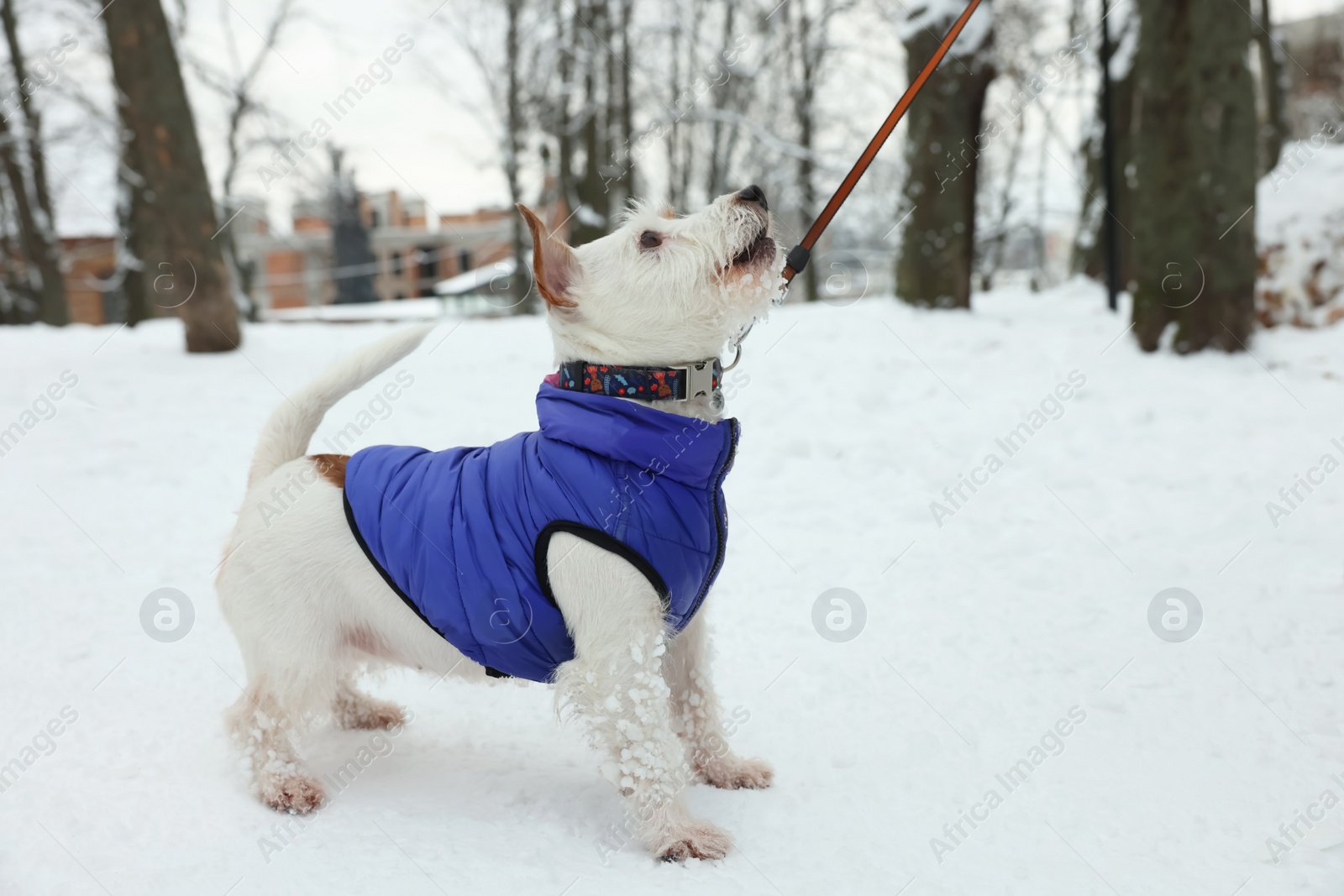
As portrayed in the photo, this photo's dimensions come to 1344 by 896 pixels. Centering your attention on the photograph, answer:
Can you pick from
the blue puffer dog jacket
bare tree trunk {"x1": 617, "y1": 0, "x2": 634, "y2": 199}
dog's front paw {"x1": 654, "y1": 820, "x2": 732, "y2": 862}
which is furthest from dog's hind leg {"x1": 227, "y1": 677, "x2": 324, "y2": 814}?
bare tree trunk {"x1": 617, "y1": 0, "x2": 634, "y2": 199}

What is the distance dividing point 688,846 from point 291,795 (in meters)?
1.38

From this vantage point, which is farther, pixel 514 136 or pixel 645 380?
pixel 514 136

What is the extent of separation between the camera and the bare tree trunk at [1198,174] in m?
7.47

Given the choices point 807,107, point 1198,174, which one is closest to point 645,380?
point 1198,174

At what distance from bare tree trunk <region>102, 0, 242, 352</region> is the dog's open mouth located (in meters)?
8.34

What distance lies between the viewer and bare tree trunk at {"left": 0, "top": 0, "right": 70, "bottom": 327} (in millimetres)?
18156

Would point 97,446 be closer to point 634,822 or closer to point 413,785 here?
point 413,785

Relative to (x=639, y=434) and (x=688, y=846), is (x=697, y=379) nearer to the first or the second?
(x=639, y=434)

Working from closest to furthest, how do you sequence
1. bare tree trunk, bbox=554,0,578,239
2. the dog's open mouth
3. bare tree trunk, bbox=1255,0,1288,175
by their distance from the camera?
the dog's open mouth < bare tree trunk, bbox=1255,0,1288,175 < bare tree trunk, bbox=554,0,578,239

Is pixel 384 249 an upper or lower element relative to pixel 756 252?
lower

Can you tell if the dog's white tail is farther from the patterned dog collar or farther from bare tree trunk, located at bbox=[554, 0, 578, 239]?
bare tree trunk, located at bbox=[554, 0, 578, 239]

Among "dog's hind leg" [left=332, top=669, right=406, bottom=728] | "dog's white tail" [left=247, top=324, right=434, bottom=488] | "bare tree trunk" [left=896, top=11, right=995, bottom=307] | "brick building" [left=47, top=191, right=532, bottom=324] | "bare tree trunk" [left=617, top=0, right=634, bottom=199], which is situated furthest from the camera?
"brick building" [left=47, top=191, right=532, bottom=324]

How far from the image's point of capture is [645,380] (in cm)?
286

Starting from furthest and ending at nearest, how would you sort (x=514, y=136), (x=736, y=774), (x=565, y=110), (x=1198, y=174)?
(x=514, y=136) < (x=565, y=110) < (x=1198, y=174) < (x=736, y=774)
